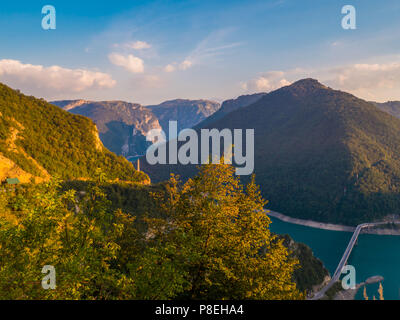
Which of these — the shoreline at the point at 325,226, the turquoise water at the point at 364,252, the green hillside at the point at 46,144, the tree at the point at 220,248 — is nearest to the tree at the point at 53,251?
the tree at the point at 220,248

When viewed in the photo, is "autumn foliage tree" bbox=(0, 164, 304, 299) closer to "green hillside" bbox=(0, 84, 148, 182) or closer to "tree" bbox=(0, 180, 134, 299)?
"tree" bbox=(0, 180, 134, 299)

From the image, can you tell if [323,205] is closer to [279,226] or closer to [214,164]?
[279,226]

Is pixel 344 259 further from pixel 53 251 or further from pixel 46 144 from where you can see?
pixel 46 144

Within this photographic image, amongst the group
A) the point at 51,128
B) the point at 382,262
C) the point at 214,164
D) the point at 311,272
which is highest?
the point at 51,128

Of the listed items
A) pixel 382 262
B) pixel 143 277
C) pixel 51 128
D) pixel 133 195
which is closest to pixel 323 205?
pixel 382 262

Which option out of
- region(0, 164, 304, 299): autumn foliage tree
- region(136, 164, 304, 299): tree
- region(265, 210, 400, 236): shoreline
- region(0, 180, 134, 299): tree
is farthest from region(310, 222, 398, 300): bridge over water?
region(0, 180, 134, 299): tree

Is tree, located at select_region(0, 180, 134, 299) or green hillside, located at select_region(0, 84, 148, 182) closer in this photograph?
tree, located at select_region(0, 180, 134, 299)
